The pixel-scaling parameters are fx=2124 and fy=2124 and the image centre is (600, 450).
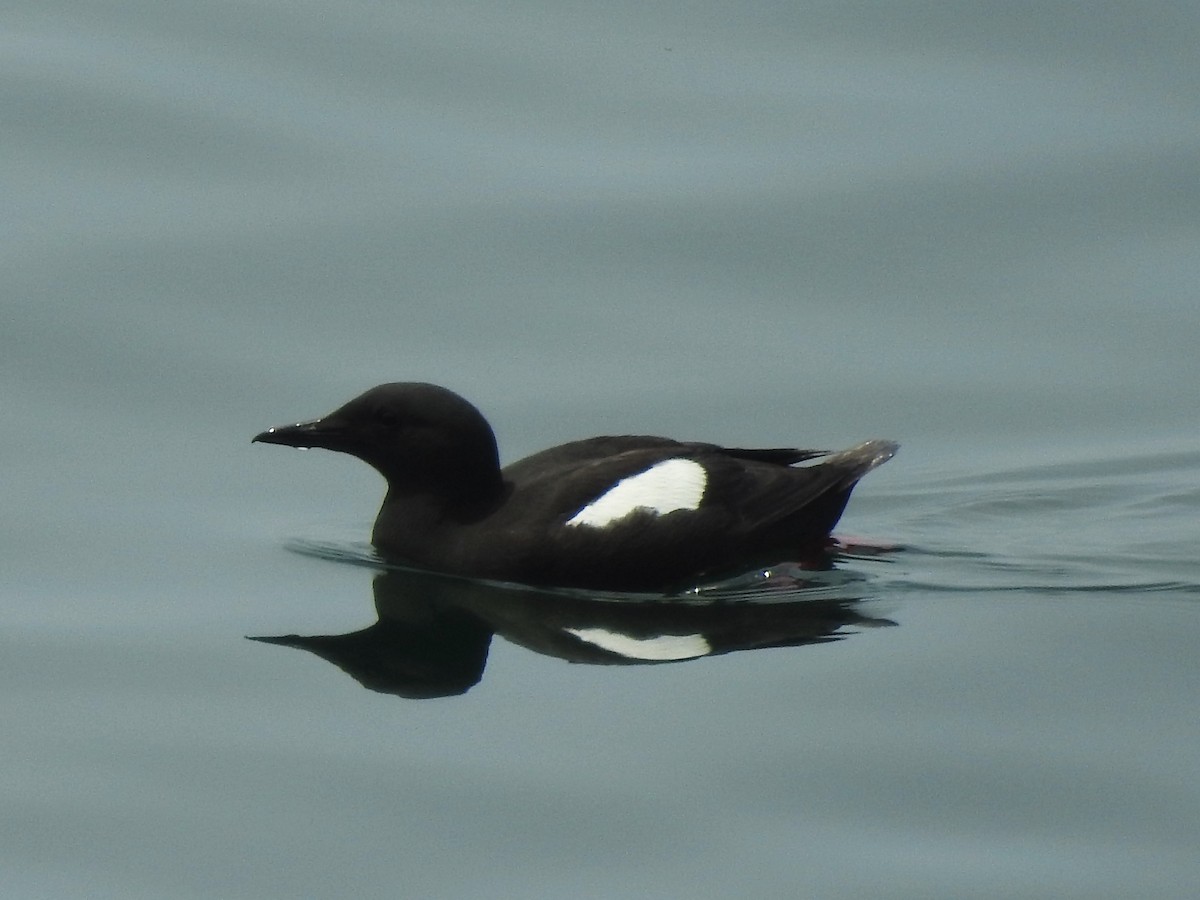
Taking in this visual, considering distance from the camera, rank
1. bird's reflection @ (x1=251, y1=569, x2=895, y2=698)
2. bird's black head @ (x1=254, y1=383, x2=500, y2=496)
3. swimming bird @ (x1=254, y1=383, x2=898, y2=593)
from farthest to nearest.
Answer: bird's black head @ (x1=254, y1=383, x2=500, y2=496)
swimming bird @ (x1=254, y1=383, x2=898, y2=593)
bird's reflection @ (x1=251, y1=569, x2=895, y2=698)

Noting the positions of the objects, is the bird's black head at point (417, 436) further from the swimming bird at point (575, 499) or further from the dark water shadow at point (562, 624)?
the dark water shadow at point (562, 624)

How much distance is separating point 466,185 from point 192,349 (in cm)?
207

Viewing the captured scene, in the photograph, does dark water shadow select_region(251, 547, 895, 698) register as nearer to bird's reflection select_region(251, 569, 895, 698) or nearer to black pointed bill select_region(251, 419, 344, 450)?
bird's reflection select_region(251, 569, 895, 698)

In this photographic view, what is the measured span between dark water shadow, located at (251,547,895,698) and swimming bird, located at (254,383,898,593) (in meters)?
0.10

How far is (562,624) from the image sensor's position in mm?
7555

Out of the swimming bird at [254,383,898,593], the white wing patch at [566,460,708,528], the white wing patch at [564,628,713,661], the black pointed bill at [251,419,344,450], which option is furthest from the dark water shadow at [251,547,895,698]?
the black pointed bill at [251,419,344,450]

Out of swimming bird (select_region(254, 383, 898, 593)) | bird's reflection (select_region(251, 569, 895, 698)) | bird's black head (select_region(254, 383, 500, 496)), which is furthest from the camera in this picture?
bird's black head (select_region(254, 383, 500, 496))

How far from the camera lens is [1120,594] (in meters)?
7.77

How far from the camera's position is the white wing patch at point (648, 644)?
7.14 meters

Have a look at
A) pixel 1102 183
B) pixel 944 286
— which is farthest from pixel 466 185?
pixel 1102 183

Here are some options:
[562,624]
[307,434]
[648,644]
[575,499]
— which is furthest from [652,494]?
[307,434]

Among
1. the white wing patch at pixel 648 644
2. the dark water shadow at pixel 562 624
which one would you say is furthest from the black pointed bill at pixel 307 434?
the white wing patch at pixel 648 644

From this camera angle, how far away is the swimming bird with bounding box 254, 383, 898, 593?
26.0 feet

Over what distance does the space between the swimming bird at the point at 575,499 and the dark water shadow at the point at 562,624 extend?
105 millimetres
